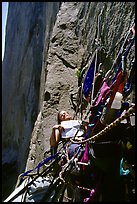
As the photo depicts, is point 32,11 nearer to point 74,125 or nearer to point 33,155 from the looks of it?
point 33,155

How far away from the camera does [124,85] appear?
2754 millimetres

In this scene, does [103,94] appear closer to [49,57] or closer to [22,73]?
[49,57]

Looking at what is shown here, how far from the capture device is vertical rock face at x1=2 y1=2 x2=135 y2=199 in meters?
4.39

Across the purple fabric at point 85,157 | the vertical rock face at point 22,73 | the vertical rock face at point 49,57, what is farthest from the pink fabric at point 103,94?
the vertical rock face at point 22,73

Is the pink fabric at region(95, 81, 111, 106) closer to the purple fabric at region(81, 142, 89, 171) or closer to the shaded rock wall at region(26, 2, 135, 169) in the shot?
the purple fabric at region(81, 142, 89, 171)

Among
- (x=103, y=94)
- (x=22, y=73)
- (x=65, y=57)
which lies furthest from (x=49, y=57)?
(x=22, y=73)

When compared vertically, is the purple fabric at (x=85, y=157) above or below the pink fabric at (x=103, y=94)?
below

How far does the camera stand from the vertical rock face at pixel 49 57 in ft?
14.4

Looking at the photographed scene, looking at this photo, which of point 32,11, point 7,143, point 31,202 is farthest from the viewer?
point 7,143

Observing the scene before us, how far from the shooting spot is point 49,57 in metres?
6.85

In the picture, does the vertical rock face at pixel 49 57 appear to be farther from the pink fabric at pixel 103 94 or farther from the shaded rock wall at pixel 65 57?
the pink fabric at pixel 103 94

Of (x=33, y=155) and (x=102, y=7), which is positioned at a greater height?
(x=102, y=7)

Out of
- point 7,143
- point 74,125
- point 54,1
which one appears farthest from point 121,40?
point 7,143

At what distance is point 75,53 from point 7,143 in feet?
24.5
